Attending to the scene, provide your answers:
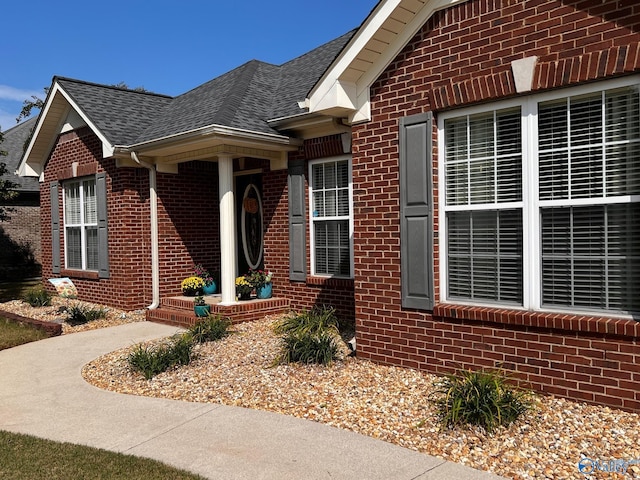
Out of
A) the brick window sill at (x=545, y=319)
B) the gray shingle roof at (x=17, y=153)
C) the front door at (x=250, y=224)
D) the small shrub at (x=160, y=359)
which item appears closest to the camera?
the brick window sill at (x=545, y=319)

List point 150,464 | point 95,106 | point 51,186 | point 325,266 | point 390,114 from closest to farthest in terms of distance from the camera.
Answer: point 150,464, point 390,114, point 325,266, point 95,106, point 51,186

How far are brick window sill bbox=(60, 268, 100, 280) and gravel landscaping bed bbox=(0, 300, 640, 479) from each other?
4606 mm

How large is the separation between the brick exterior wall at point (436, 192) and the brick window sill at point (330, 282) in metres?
2.16

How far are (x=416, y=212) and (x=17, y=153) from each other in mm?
21561

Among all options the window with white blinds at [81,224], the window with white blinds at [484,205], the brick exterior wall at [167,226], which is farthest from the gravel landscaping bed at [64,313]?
the window with white blinds at [484,205]

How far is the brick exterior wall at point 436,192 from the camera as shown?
4387 millimetres

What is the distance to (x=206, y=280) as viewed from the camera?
10.7 meters

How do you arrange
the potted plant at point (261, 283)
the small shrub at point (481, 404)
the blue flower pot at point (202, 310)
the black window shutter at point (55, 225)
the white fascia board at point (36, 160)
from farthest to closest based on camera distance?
the black window shutter at point (55, 225) < the white fascia board at point (36, 160) < the potted plant at point (261, 283) < the blue flower pot at point (202, 310) < the small shrub at point (481, 404)

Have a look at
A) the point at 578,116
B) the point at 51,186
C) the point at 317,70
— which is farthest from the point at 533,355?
the point at 51,186

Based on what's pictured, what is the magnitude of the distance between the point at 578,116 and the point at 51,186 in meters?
12.0

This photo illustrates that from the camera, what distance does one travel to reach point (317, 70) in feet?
34.4

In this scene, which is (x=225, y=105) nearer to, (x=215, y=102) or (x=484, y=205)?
(x=215, y=102)

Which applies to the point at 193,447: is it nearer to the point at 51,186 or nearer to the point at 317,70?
the point at 317,70

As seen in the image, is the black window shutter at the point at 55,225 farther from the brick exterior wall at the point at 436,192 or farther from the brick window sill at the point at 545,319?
the brick window sill at the point at 545,319
